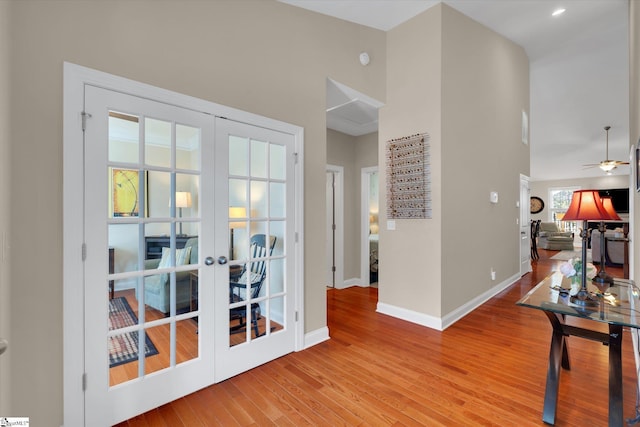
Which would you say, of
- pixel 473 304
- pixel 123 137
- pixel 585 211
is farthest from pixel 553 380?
pixel 123 137

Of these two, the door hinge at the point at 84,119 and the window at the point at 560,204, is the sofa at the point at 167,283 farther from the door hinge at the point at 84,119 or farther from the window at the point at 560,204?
the window at the point at 560,204

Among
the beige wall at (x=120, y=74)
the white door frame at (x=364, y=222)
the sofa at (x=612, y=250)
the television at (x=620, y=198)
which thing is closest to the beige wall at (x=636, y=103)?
the beige wall at (x=120, y=74)

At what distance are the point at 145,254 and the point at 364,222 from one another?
3692 millimetres

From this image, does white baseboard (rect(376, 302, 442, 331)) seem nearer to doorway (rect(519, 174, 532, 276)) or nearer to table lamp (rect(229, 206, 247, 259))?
table lamp (rect(229, 206, 247, 259))

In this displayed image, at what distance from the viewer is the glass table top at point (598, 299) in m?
1.52

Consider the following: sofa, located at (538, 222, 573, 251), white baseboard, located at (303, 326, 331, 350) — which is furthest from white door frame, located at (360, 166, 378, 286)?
sofa, located at (538, 222, 573, 251)

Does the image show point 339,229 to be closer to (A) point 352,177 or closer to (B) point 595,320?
(A) point 352,177

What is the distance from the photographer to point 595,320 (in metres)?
1.49

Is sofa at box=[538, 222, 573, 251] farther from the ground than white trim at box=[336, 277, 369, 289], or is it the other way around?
sofa at box=[538, 222, 573, 251]

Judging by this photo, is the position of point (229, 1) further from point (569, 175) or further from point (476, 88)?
point (569, 175)

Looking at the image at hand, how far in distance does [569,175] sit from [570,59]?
Answer: 887 centimetres

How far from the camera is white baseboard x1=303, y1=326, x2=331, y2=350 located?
2757mm

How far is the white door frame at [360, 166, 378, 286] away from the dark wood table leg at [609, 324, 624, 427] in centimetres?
351

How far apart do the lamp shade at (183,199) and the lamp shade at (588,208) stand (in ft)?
8.98
